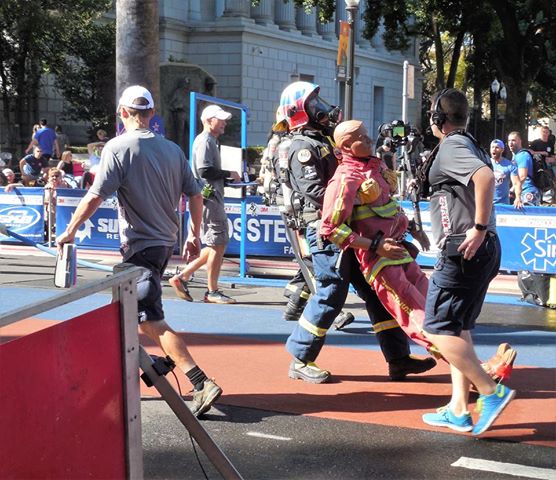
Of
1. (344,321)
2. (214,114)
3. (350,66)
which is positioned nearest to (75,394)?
(344,321)

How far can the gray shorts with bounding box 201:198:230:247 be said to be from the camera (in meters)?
9.60

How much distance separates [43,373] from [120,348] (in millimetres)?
461

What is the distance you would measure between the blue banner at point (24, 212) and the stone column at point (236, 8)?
3470 cm

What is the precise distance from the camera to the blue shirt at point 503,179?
44.9ft

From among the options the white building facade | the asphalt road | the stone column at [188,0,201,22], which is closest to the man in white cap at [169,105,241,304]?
the asphalt road

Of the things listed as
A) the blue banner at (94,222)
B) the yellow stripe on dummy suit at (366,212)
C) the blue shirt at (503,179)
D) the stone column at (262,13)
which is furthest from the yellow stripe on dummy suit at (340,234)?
the stone column at (262,13)

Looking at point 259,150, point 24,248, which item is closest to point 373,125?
point 259,150

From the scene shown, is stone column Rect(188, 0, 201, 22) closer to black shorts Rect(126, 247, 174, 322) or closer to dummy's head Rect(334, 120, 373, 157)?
dummy's head Rect(334, 120, 373, 157)

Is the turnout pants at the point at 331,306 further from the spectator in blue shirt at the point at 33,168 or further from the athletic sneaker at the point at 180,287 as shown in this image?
the spectator in blue shirt at the point at 33,168

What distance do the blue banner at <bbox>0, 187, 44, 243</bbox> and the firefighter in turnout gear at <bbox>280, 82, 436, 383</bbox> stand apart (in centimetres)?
890

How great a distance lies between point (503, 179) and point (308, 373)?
809 cm

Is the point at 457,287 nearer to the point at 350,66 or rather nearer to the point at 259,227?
the point at 259,227

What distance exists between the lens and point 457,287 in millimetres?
5270

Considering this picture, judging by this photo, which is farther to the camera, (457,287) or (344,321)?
(344,321)
